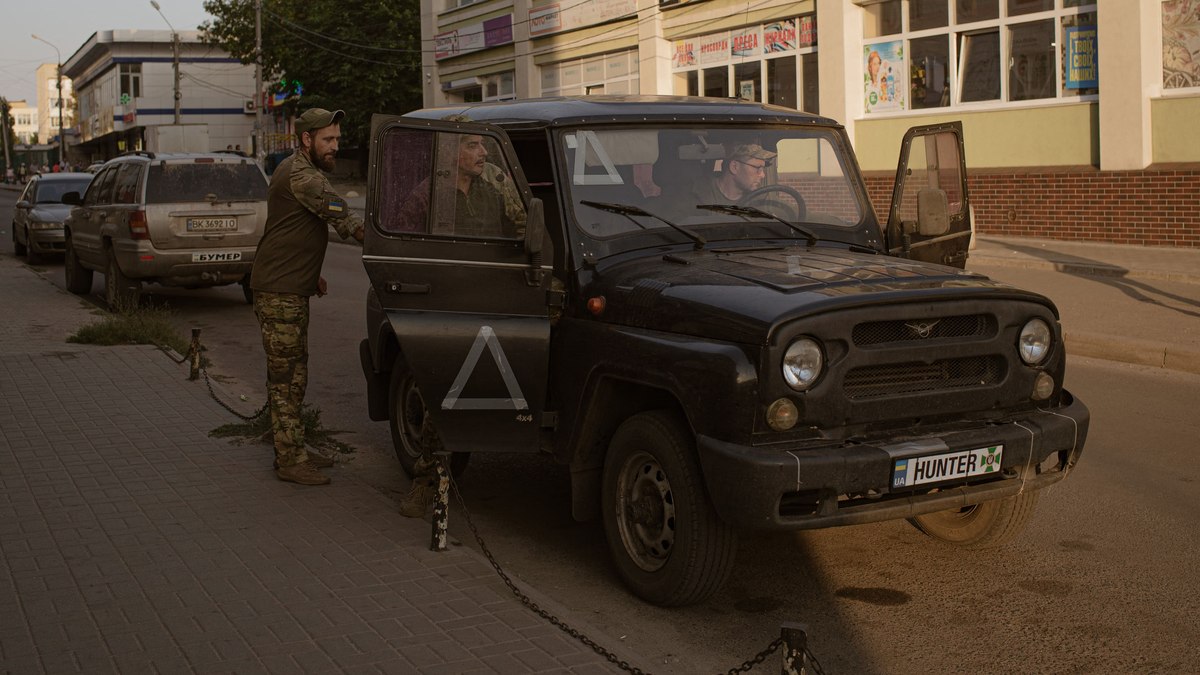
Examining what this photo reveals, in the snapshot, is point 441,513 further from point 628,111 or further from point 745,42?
point 745,42

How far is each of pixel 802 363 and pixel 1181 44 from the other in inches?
654

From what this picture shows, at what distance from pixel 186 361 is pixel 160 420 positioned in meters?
2.63

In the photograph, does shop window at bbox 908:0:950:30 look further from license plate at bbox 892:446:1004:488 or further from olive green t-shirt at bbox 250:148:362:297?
license plate at bbox 892:446:1004:488

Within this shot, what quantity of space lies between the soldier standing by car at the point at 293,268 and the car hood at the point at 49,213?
17888 mm

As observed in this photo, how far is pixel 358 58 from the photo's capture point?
52.1 meters

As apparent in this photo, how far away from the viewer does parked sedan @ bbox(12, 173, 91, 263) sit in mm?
23094

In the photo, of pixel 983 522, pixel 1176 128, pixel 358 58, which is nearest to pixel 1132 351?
pixel 983 522

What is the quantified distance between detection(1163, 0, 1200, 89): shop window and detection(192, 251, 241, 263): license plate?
44.4ft

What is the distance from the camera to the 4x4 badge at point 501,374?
5.64 meters

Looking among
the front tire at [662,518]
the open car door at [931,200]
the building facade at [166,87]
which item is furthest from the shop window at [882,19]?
the building facade at [166,87]

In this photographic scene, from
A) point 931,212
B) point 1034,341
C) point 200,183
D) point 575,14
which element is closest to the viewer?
point 1034,341

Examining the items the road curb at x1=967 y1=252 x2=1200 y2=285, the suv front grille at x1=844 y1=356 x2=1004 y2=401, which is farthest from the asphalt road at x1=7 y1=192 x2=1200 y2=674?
the road curb at x1=967 y1=252 x2=1200 y2=285

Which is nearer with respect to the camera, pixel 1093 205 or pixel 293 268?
pixel 293 268

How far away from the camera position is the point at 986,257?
1831 cm
